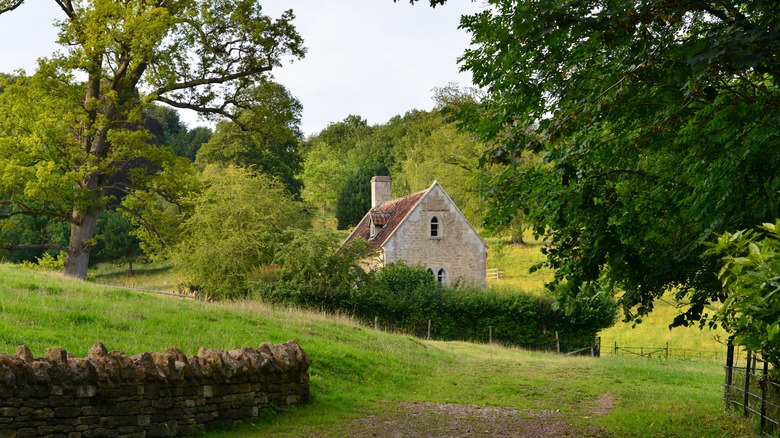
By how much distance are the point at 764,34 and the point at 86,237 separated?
3013cm

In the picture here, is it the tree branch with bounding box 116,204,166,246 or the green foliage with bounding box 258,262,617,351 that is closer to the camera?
the tree branch with bounding box 116,204,166,246

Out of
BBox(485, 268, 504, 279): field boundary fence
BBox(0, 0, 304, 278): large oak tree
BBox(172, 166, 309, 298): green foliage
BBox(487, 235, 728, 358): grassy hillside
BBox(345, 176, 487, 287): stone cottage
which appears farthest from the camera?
BBox(485, 268, 504, 279): field boundary fence

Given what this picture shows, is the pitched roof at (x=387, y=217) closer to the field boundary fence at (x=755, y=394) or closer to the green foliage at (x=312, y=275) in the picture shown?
the green foliage at (x=312, y=275)

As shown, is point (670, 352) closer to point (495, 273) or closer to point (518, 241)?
point (495, 273)

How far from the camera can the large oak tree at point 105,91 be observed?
29.4 m

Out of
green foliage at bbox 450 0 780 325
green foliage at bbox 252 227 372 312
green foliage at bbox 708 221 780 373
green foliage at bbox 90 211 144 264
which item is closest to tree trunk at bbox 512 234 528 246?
green foliage at bbox 90 211 144 264

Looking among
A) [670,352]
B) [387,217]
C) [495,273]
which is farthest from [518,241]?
[670,352]

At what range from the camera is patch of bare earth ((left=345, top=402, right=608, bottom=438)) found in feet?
41.2

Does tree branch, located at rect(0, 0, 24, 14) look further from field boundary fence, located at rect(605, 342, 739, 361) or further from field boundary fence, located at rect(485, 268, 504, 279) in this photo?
field boundary fence, located at rect(485, 268, 504, 279)

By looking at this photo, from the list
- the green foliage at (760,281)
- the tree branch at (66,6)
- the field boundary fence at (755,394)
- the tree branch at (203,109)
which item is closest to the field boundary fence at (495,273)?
the tree branch at (203,109)

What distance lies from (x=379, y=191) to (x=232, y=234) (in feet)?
61.3

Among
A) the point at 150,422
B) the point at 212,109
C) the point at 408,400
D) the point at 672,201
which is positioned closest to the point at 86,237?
the point at 212,109

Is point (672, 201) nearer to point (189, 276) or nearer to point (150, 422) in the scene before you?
point (150, 422)

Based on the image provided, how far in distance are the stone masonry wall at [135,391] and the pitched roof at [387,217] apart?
31.9 m
